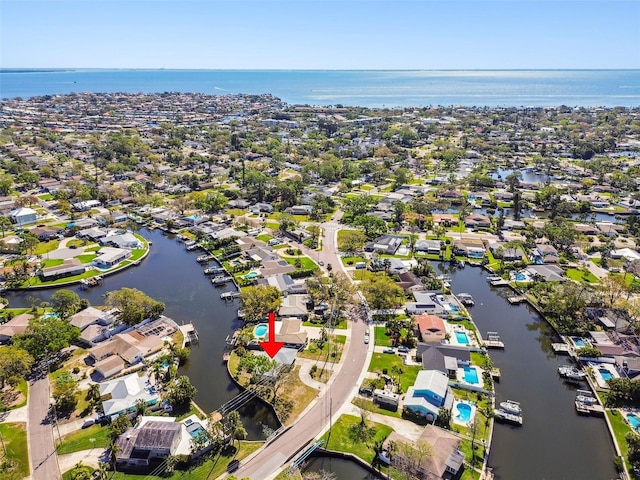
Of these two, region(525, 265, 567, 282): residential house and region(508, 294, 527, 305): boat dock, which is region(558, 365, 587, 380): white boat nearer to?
region(508, 294, 527, 305): boat dock

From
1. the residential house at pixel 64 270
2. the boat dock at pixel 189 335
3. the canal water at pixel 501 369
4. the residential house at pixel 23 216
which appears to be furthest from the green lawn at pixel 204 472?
the residential house at pixel 23 216

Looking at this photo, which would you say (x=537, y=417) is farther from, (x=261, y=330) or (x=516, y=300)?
(x=261, y=330)

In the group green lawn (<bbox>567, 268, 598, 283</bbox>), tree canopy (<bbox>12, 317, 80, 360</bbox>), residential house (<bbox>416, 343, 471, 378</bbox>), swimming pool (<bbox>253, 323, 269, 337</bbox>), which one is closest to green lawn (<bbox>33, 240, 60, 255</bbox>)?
tree canopy (<bbox>12, 317, 80, 360</bbox>)

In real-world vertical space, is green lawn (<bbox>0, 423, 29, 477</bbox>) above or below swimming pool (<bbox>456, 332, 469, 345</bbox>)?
below

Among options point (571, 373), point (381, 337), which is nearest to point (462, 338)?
point (381, 337)

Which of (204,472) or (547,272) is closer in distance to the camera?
(204,472)

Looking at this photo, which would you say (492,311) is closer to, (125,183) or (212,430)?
(212,430)
